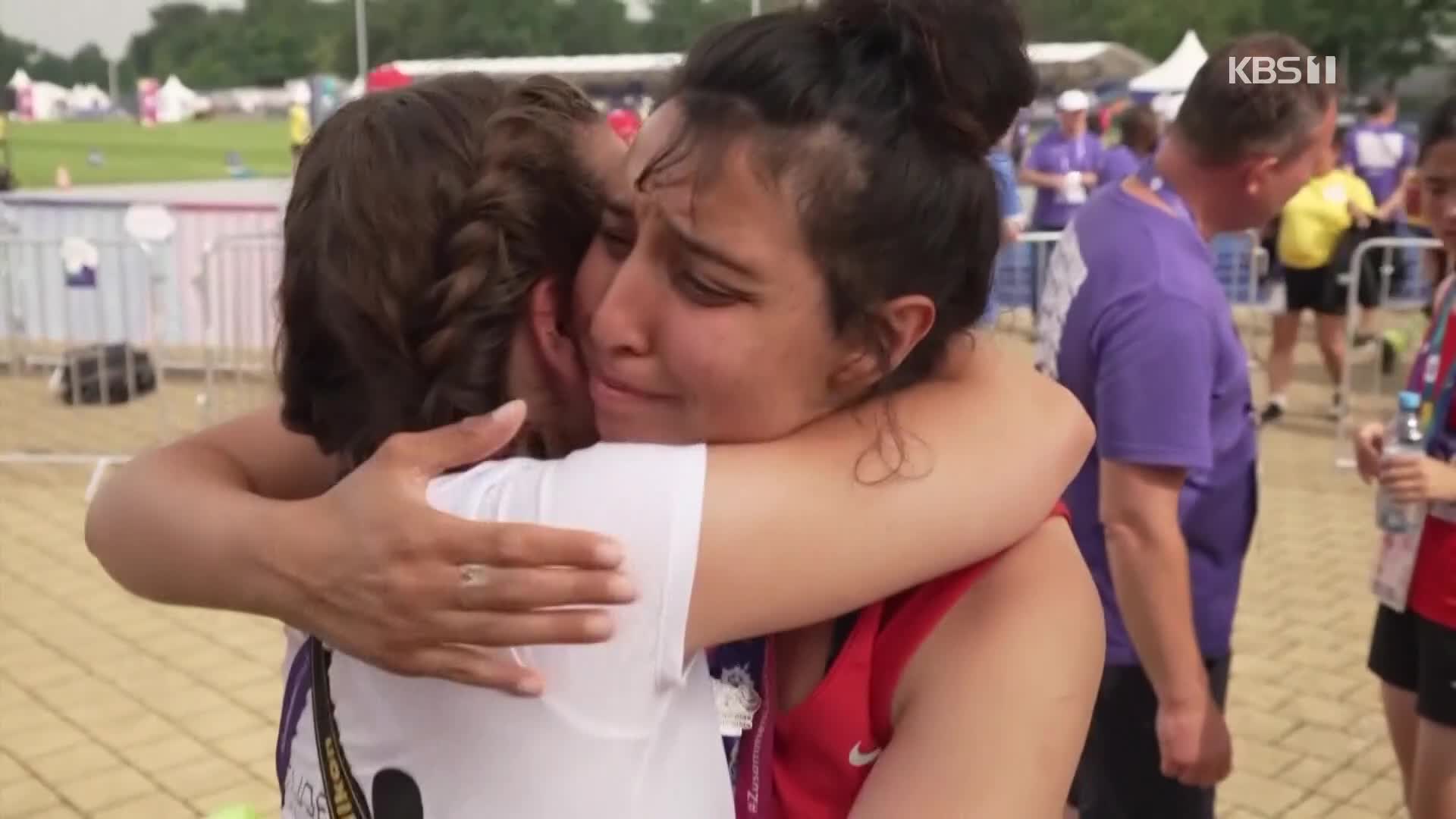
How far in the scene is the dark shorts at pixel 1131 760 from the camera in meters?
2.65

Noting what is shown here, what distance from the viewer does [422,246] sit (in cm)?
123

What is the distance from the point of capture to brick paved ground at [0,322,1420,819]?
3.99 meters

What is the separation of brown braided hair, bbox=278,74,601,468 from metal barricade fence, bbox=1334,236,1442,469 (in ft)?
18.1

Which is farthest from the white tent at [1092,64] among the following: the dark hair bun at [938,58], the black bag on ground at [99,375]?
the dark hair bun at [938,58]

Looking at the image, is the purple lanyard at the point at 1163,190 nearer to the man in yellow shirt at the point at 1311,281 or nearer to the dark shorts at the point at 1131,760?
the dark shorts at the point at 1131,760

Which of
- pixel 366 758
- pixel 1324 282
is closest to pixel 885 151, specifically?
pixel 366 758

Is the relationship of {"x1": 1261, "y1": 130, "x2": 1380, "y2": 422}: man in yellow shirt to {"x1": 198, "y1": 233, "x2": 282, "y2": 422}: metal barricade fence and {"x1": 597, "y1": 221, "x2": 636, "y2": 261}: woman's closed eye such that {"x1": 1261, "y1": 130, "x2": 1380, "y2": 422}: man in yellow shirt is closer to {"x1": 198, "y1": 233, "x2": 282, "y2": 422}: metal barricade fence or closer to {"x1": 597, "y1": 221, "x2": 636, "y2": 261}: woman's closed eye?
{"x1": 198, "y1": 233, "x2": 282, "y2": 422}: metal barricade fence

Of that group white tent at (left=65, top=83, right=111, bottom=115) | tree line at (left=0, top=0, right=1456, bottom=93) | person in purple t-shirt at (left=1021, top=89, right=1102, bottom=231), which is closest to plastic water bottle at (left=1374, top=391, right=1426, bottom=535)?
tree line at (left=0, top=0, right=1456, bottom=93)

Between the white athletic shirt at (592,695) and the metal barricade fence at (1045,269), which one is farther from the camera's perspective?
the metal barricade fence at (1045,269)

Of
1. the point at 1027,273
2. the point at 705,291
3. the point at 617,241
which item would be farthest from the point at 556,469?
the point at 1027,273

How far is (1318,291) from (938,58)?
8.44m

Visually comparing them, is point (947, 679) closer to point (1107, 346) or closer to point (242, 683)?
point (1107, 346)

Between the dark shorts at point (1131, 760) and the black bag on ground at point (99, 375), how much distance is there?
297 inches

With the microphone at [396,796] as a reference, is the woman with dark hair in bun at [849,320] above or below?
above
